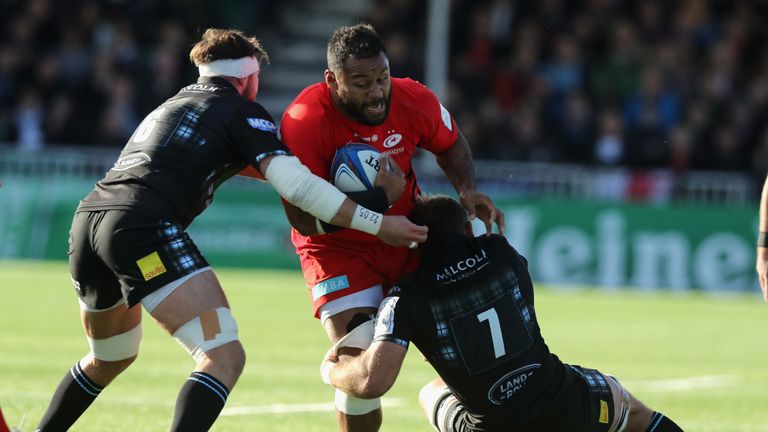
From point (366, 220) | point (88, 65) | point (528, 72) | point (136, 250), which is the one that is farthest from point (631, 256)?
point (136, 250)

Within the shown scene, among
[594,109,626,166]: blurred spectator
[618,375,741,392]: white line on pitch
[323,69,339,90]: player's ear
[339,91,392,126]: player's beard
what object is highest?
[323,69,339,90]: player's ear

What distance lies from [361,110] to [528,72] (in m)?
16.1

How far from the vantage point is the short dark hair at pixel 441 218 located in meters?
6.54

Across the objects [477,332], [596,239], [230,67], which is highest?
[230,67]

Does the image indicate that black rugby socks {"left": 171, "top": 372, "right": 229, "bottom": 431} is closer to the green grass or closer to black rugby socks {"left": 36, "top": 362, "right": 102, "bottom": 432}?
black rugby socks {"left": 36, "top": 362, "right": 102, "bottom": 432}

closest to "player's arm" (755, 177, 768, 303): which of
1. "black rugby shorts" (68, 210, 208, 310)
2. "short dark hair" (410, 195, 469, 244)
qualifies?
"short dark hair" (410, 195, 469, 244)

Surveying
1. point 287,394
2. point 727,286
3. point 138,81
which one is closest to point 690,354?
point 287,394

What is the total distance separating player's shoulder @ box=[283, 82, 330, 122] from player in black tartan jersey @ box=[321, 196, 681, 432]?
41.3 inches

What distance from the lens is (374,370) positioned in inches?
244

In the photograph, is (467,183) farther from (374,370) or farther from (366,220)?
(374,370)

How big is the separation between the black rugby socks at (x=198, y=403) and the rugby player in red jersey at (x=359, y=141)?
818 millimetres

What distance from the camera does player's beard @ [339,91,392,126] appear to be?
7055 mm

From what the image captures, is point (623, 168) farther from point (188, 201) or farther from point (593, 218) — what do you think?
point (188, 201)

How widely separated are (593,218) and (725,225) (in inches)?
73.4
